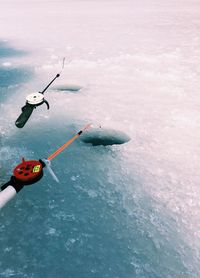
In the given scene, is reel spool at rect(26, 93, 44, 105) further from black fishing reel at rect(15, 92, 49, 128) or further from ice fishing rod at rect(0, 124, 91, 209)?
ice fishing rod at rect(0, 124, 91, 209)

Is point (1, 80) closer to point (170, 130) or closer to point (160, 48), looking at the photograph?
point (170, 130)

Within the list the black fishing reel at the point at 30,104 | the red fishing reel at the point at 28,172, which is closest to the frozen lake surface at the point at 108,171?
the black fishing reel at the point at 30,104

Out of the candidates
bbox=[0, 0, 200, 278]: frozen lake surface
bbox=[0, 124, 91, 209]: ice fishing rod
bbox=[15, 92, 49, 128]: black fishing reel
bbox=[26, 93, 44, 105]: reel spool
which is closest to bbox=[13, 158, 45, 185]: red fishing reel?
bbox=[0, 124, 91, 209]: ice fishing rod

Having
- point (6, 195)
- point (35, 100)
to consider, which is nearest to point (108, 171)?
point (6, 195)

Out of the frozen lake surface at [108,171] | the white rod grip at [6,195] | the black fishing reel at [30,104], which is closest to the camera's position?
the frozen lake surface at [108,171]

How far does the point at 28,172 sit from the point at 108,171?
94cm

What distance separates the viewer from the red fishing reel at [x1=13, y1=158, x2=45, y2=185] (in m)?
2.57

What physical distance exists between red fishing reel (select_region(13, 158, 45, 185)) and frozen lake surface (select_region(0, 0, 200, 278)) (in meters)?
0.24

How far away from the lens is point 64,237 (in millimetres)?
2324

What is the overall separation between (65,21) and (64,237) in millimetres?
11820

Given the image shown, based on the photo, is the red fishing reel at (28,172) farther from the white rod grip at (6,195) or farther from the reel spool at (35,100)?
the reel spool at (35,100)

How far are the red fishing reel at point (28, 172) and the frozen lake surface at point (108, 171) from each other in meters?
0.24

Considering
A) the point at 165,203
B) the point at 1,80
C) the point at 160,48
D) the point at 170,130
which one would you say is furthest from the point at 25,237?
the point at 160,48

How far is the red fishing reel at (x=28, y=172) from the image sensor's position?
2568 millimetres
